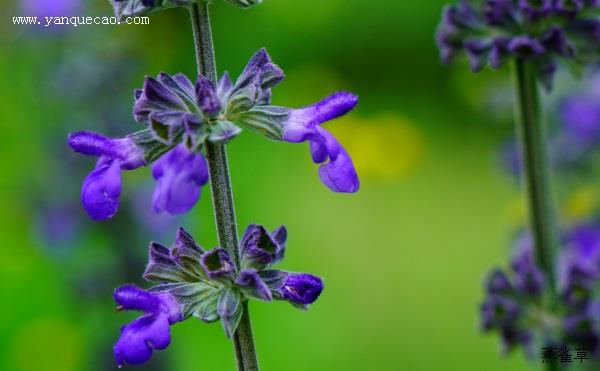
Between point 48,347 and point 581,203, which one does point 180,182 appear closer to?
point 581,203

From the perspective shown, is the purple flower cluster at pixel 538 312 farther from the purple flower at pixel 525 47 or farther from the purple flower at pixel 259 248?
the purple flower at pixel 259 248

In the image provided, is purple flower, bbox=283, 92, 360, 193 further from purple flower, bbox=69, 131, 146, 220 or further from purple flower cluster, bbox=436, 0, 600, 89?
purple flower cluster, bbox=436, 0, 600, 89

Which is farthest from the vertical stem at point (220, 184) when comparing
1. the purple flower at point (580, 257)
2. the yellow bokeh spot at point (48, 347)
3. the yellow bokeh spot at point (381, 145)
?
the yellow bokeh spot at point (381, 145)

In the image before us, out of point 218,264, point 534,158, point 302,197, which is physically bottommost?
point 218,264

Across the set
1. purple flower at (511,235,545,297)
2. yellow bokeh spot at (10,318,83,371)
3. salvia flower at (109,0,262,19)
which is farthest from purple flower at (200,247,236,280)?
yellow bokeh spot at (10,318,83,371)

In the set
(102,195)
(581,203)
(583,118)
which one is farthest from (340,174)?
(581,203)

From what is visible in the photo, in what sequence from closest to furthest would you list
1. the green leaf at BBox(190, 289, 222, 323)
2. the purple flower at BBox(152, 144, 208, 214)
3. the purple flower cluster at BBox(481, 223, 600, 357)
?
the purple flower at BBox(152, 144, 208, 214) → the green leaf at BBox(190, 289, 222, 323) → the purple flower cluster at BBox(481, 223, 600, 357)
